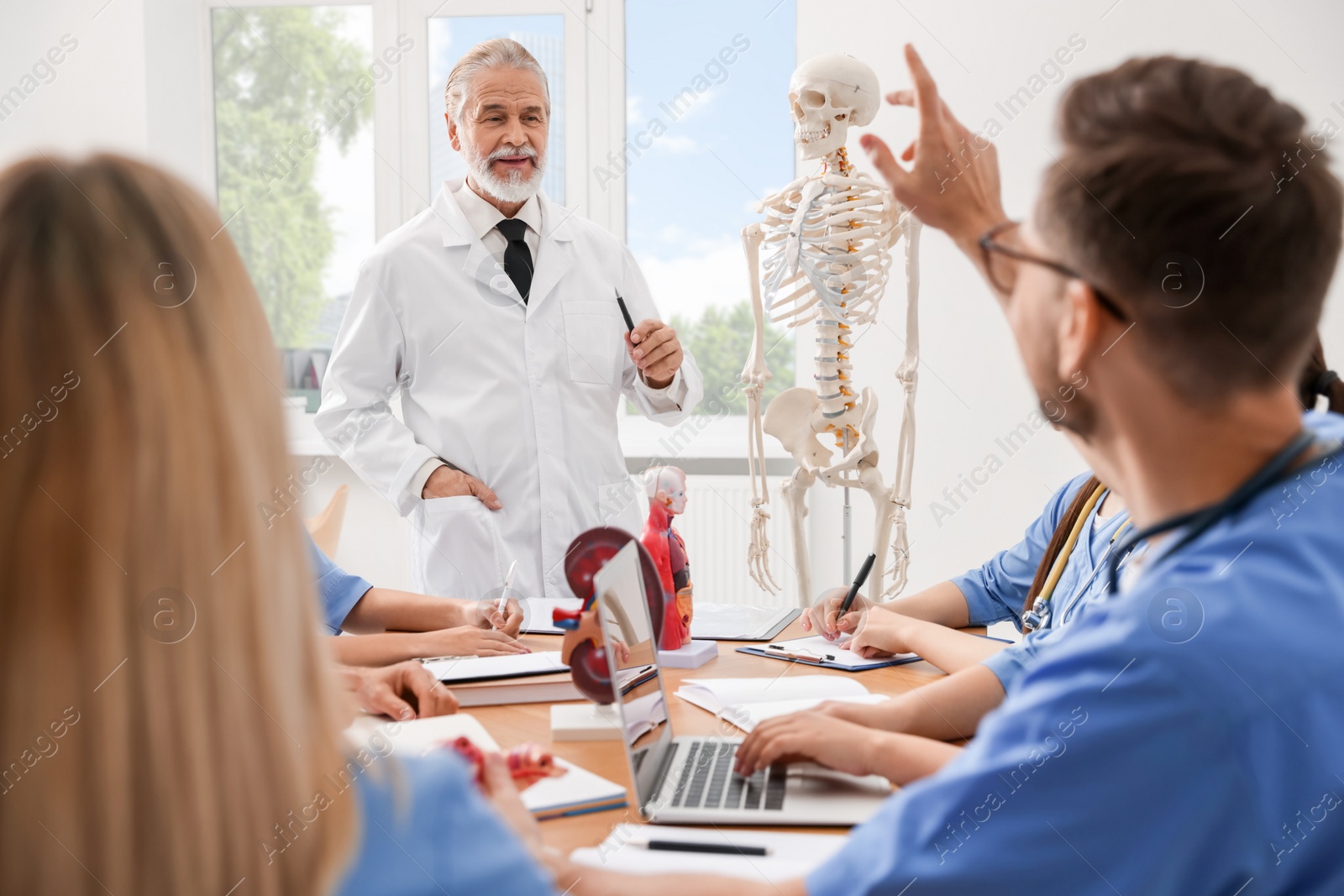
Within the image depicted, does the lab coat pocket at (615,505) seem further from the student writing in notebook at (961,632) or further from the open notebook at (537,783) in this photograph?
the open notebook at (537,783)

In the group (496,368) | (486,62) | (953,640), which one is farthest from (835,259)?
(953,640)

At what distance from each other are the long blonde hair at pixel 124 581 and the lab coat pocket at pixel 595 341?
233 centimetres

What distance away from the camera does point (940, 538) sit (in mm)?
3990

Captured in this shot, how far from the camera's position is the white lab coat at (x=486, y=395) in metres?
2.74

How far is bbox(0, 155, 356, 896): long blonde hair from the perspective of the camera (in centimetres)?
53

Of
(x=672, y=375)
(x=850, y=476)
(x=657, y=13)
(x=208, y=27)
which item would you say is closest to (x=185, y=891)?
(x=672, y=375)

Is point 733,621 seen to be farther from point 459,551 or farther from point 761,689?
point 459,551

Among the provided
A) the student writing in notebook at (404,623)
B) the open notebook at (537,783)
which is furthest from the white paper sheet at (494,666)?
the open notebook at (537,783)

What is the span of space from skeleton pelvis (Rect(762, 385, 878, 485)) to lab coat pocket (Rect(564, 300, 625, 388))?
1.60 feet

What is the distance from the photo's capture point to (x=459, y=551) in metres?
2.71

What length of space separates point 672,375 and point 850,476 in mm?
667

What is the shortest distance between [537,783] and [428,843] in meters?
A: 0.69

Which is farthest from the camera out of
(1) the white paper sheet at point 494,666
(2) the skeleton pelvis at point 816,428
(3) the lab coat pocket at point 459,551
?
(2) the skeleton pelvis at point 816,428

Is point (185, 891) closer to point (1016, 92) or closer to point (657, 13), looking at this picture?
point (1016, 92)
